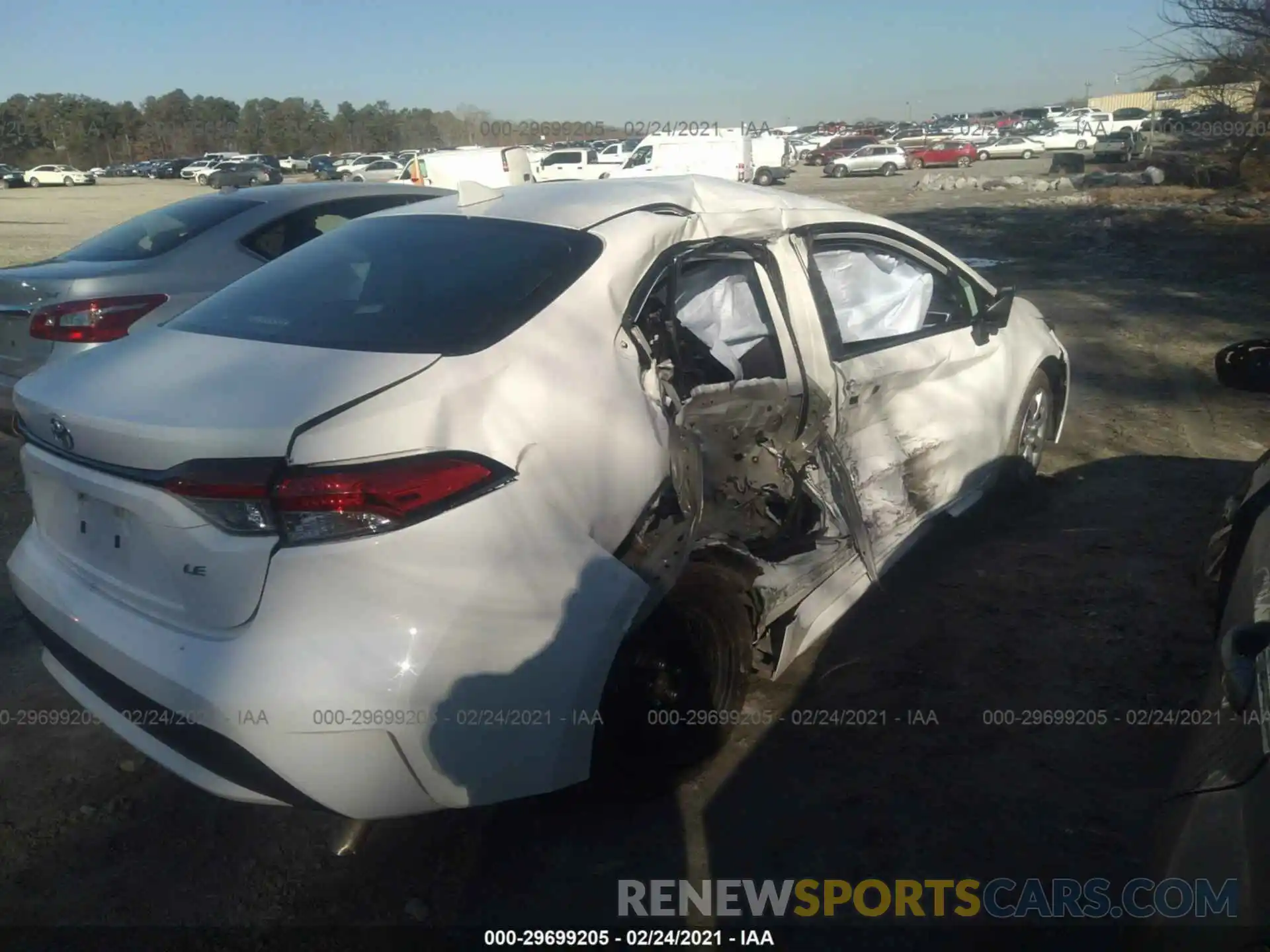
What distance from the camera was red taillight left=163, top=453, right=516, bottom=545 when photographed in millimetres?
2162

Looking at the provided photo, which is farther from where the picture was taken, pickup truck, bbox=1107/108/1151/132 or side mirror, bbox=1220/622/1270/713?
pickup truck, bbox=1107/108/1151/132

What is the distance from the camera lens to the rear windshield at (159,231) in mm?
5668

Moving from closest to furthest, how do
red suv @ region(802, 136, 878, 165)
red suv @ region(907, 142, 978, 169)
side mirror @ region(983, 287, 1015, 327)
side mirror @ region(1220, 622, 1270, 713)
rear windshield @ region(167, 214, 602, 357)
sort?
side mirror @ region(1220, 622, 1270, 713) → rear windshield @ region(167, 214, 602, 357) → side mirror @ region(983, 287, 1015, 327) → red suv @ region(802, 136, 878, 165) → red suv @ region(907, 142, 978, 169)

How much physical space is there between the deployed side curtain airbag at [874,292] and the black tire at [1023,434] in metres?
0.79

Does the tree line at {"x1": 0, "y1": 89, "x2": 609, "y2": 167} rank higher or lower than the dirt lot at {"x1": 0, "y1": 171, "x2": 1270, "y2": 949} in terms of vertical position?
higher

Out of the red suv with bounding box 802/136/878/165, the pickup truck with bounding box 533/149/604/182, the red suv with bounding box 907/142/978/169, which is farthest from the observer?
the red suv with bounding box 907/142/978/169

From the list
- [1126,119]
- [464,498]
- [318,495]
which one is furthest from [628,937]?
[1126,119]

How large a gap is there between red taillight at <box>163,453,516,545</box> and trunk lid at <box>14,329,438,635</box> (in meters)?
0.03

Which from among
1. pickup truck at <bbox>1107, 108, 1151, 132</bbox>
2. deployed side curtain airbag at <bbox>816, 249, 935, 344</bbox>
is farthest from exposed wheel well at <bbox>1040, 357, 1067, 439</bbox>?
pickup truck at <bbox>1107, 108, 1151, 132</bbox>

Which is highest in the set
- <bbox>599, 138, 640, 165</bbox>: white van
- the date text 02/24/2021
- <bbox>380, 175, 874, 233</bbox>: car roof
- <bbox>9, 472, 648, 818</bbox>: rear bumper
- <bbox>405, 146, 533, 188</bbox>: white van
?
<bbox>599, 138, 640, 165</bbox>: white van

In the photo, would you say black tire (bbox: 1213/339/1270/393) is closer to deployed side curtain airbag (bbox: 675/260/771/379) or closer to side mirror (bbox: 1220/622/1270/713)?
deployed side curtain airbag (bbox: 675/260/771/379)

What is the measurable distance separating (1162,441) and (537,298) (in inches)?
193

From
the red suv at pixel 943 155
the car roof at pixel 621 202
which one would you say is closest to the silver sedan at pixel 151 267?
the car roof at pixel 621 202

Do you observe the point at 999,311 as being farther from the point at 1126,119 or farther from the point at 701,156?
the point at 1126,119
